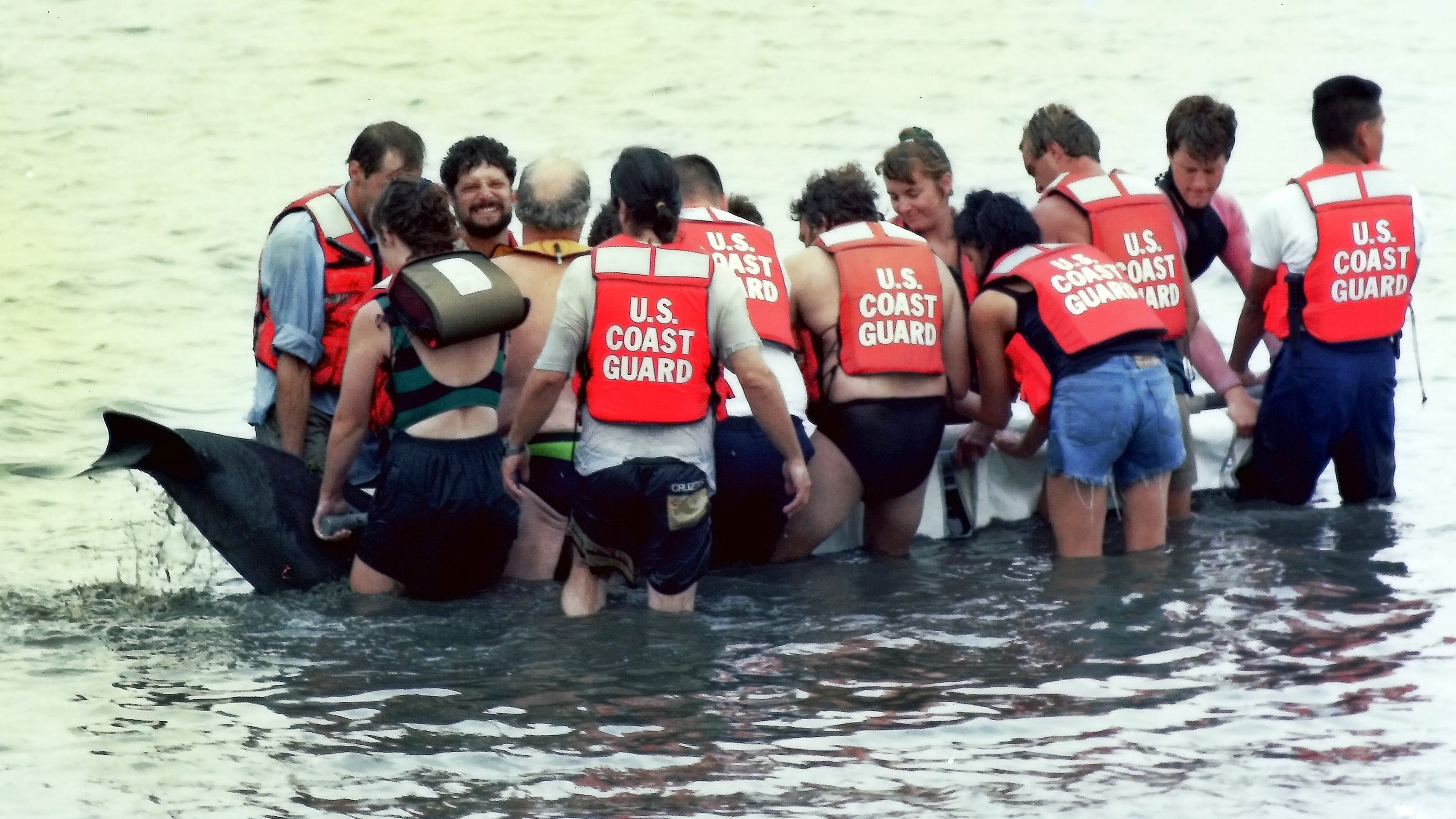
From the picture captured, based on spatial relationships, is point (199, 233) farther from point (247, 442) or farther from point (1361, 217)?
point (1361, 217)

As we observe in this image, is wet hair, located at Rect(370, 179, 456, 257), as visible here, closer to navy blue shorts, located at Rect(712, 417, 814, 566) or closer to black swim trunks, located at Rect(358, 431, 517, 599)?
black swim trunks, located at Rect(358, 431, 517, 599)

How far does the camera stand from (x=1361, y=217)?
7.41m

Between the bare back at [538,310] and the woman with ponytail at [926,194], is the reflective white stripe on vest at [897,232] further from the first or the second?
the bare back at [538,310]

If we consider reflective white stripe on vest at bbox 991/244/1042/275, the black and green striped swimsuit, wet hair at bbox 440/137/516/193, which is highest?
wet hair at bbox 440/137/516/193

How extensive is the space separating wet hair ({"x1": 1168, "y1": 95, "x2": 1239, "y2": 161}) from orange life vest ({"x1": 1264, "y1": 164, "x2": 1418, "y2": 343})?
348mm

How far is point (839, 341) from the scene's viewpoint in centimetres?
712

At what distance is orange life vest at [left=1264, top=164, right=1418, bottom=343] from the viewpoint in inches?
291

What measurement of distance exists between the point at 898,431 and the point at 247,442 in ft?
7.84

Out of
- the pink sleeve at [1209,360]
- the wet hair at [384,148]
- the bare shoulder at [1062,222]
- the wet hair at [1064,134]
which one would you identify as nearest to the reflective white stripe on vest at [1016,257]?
the bare shoulder at [1062,222]

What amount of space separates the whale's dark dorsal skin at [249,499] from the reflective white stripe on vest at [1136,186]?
3.22 m

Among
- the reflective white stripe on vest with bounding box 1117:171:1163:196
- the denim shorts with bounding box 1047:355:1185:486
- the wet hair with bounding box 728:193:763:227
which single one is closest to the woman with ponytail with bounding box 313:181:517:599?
the wet hair with bounding box 728:193:763:227

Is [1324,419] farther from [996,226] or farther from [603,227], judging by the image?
[603,227]

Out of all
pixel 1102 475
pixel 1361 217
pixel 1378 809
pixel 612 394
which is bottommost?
pixel 1378 809

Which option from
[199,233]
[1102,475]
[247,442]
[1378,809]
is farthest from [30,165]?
[1378,809]
